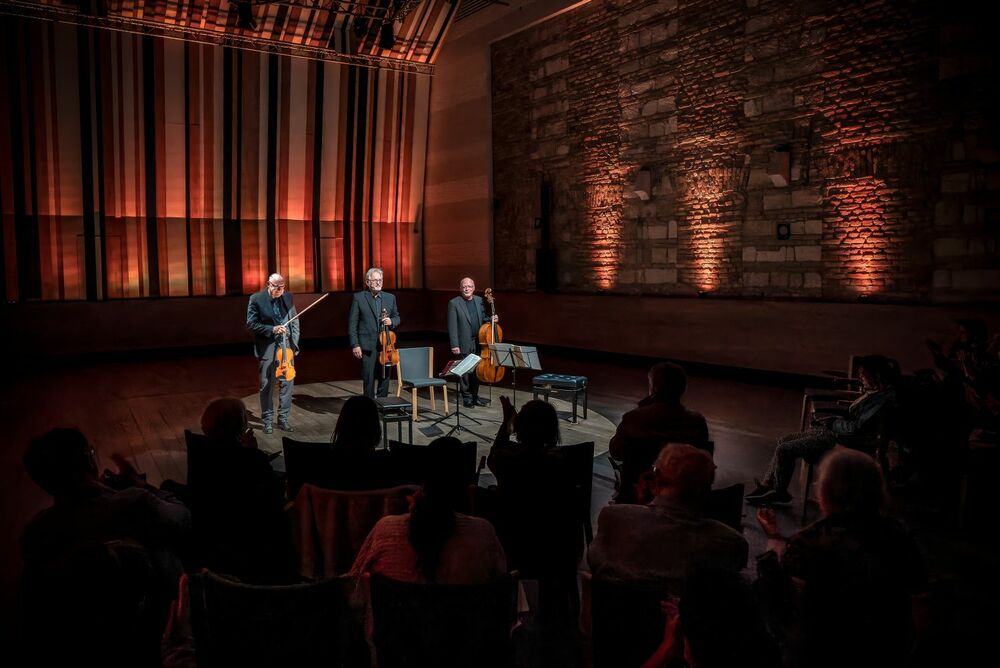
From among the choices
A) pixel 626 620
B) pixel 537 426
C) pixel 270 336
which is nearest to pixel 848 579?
pixel 626 620

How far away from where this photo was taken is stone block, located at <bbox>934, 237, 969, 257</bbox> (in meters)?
7.58

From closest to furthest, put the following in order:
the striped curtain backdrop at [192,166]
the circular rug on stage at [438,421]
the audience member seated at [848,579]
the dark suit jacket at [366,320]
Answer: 1. the audience member seated at [848,579]
2. the circular rug on stage at [438,421]
3. the dark suit jacket at [366,320]
4. the striped curtain backdrop at [192,166]

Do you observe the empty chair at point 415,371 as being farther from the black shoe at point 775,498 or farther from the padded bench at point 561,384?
the black shoe at point 775,498

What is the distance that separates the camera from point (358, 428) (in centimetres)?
309

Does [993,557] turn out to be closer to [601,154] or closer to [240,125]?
[601,154]

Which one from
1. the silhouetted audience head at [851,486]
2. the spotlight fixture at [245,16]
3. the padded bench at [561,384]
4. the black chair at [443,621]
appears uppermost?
the spotlight fixture at [245,16]

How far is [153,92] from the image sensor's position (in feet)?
39.6

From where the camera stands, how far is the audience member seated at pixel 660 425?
11.7 ft

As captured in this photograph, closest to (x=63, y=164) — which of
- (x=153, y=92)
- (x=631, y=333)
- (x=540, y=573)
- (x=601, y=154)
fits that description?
(x=153, y=92)

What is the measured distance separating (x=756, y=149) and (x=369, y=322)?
548 centimetres

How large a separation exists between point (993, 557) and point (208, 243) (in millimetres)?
12346

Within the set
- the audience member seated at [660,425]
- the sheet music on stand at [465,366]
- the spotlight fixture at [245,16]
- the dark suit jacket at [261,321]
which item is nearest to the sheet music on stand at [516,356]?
A: the sheet music on stand at [465,366]

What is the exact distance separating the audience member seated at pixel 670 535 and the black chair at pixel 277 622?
80cm

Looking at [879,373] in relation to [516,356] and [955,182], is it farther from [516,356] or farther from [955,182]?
[955,182]
